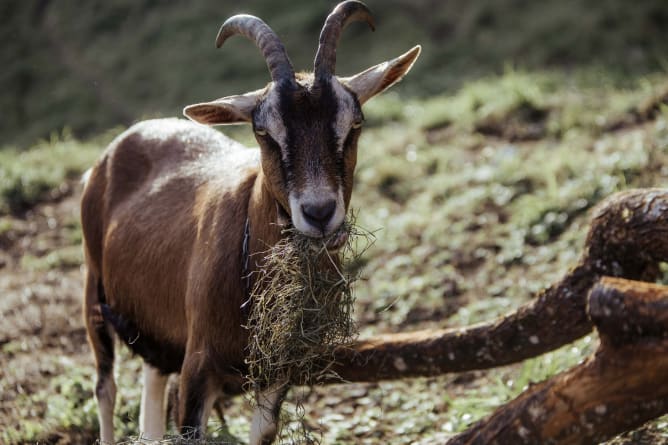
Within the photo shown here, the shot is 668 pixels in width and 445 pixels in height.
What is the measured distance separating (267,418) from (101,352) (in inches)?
61.9

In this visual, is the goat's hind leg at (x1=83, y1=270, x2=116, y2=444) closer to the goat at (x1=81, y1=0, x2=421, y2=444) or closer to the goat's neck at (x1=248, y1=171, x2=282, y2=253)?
the goat at (x1=81, y1=0, x2=421, y2=444)

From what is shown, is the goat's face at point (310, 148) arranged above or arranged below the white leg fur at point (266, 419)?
above

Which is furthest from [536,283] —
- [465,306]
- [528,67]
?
[528,67]

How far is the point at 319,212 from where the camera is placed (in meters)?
3.46

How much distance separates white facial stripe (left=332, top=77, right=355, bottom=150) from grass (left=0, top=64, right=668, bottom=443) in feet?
1.59

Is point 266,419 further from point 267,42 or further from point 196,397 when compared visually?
point 267,42

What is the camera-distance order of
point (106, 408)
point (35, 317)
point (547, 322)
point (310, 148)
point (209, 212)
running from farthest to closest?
point (35, 317)
point (106, 408)
point (209, 212)
point (547, 322)
point (310, 148)

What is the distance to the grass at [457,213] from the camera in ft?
16.5

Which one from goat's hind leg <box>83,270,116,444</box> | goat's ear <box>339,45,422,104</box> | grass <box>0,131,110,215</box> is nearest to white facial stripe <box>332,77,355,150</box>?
goat's ear <box>339,45,422,104</box>

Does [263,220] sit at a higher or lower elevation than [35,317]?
higher

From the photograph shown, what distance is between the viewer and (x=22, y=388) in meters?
5.41

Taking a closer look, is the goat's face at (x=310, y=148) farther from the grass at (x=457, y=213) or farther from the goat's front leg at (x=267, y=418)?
the goat's front leg at (x=267, y=418)

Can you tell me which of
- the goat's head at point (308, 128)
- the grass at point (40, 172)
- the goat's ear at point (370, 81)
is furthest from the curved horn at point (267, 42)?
the grass at point (40, 172)

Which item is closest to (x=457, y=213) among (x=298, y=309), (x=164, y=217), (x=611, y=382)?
(x=164, y=217)
